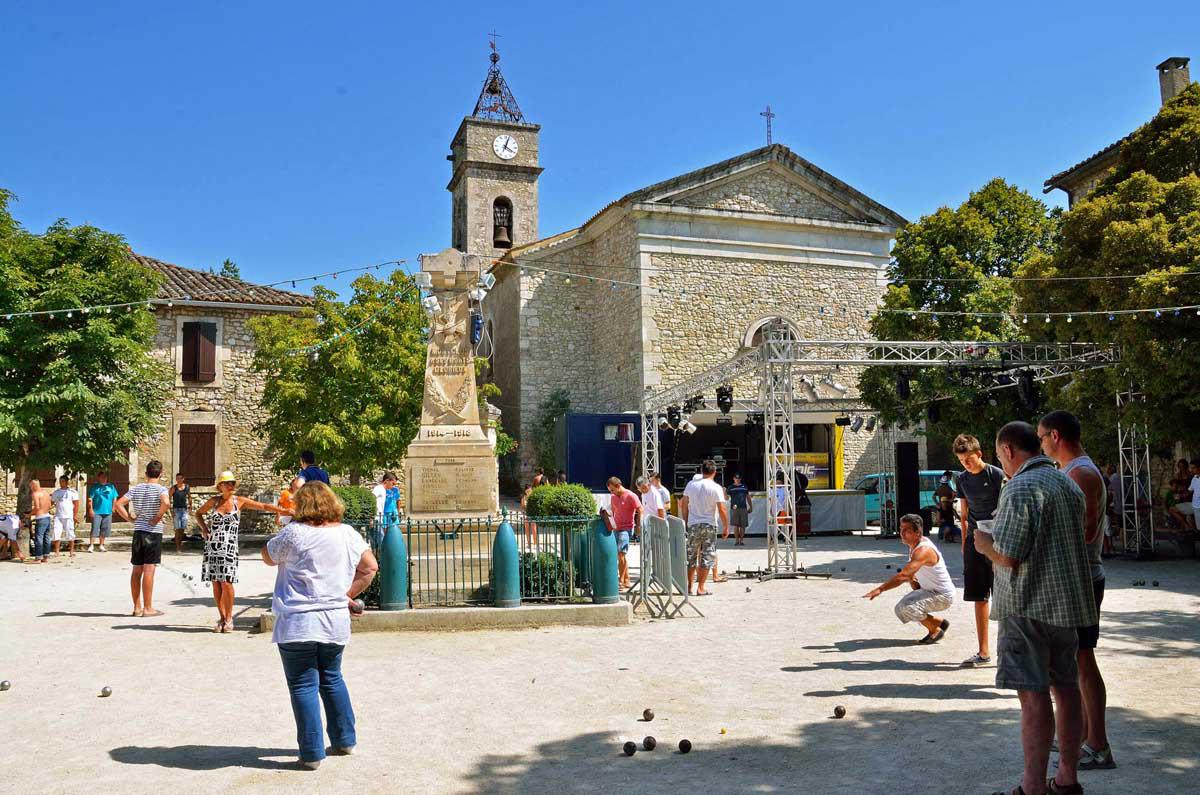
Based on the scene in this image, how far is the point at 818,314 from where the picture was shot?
29969 millimetres

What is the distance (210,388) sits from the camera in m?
25.9

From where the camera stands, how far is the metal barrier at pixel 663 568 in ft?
32.0

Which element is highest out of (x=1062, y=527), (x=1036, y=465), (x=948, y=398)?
(x=948, y=398)

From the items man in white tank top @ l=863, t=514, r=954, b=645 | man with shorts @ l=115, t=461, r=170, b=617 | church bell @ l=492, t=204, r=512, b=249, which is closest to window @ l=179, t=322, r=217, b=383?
man with shorts @ l=115, t=461, r=170, b=617

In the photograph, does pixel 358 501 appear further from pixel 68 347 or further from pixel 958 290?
pixel 958 290

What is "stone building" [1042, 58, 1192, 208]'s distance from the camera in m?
23.8

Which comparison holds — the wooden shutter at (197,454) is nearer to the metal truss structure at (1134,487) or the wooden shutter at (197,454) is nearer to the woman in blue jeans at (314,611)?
the metal truss structure at (1134,487)

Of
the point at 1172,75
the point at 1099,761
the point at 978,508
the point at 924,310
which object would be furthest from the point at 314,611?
the point at 1172,75

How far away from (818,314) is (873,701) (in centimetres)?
2488

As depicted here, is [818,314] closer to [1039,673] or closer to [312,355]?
[312,355]

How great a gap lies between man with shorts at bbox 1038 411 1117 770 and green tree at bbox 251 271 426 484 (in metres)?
16.9

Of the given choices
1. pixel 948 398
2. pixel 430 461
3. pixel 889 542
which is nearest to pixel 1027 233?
pixel 948 398

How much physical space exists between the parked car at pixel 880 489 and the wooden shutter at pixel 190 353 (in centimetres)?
1807

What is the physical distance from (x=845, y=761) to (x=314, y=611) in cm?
282
